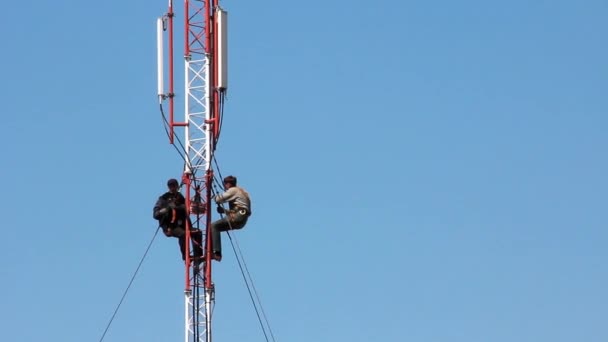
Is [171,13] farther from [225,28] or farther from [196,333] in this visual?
[196,333]

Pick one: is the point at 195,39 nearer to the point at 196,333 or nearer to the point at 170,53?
the point at 170,53

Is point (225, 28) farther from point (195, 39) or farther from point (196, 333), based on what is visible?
point (196, 333)

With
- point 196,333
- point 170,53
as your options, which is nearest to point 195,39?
point 170,53

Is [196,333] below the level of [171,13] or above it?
below

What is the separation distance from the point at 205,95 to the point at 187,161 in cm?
187

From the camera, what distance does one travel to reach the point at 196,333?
119188mm

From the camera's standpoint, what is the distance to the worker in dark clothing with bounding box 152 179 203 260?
11981 centimetres

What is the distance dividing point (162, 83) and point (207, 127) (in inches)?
68.6

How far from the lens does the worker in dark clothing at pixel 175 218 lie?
4717 inches

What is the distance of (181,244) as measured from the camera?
12012cm

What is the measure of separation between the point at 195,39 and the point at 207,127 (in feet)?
8.21

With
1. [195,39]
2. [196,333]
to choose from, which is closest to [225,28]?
[195,39]

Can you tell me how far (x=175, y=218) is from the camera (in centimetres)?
11981

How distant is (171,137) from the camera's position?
12012 centimetres
